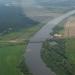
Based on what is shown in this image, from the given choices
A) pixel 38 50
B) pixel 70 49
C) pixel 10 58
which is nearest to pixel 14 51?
pixel 10 58

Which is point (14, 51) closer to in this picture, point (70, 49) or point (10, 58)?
point (10, 58)

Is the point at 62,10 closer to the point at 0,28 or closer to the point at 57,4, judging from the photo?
the point at 57,4

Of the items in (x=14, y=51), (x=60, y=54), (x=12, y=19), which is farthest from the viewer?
(x=12, y=19)

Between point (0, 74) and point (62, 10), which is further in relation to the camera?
point (62, 10)

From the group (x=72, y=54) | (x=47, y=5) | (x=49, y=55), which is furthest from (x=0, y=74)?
(x=47, y=5)

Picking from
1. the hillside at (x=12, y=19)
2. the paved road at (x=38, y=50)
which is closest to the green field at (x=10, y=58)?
the paved road at (x=38, y=50)
